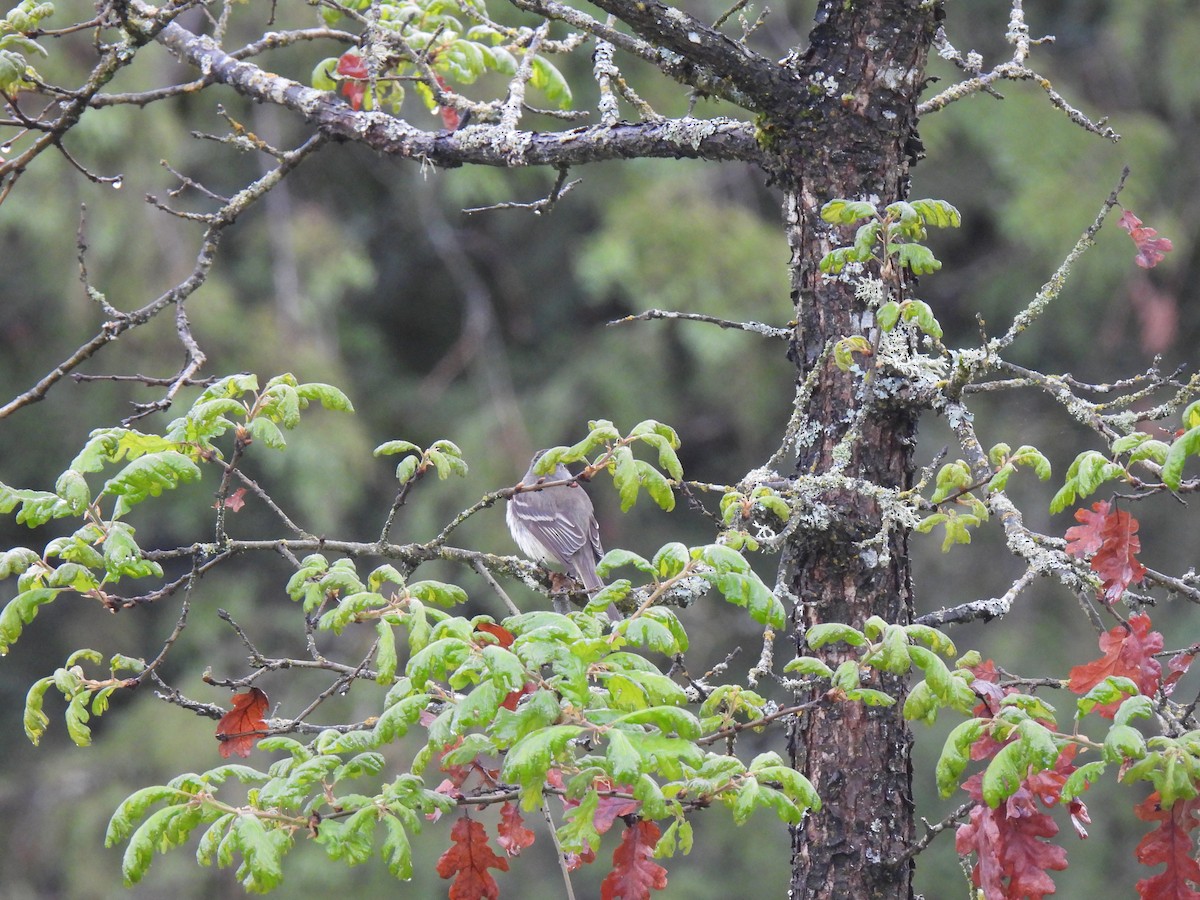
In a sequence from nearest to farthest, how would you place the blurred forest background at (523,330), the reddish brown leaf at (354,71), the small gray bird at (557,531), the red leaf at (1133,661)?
the red leaf at (1133,661)
the reddish brown leaf at (354,71)
the small gray bird at (557,531)
the blurred forest background at (523,330)

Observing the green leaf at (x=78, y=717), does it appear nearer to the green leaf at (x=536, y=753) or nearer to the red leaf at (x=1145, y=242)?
the green leaf at (x=536, y=753)

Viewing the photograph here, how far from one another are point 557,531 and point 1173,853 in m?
3.94

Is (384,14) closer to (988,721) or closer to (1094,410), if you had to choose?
(1094,410)

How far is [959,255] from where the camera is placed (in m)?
9.95

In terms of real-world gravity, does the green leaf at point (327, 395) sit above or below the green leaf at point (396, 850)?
above

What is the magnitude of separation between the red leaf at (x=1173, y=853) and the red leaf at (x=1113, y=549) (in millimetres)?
313

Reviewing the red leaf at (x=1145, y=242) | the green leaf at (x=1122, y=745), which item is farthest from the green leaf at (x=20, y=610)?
the red leaf at (x=1145, y=242)

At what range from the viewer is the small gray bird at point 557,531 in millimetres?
5555

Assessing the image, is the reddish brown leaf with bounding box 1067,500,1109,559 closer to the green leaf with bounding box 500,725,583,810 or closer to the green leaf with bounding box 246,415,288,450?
the green leaf with bounding box 500,725,583,810

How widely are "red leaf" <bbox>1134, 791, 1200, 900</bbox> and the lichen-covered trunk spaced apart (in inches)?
26.0

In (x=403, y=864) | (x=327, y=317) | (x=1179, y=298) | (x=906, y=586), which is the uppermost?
(x=1179, y=298)

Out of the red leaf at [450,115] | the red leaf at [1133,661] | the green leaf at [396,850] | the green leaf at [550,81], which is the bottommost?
the green leaf at [396,850]

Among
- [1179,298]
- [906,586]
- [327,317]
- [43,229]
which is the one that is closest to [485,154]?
[906,586]

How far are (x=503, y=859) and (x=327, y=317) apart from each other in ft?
24.4
